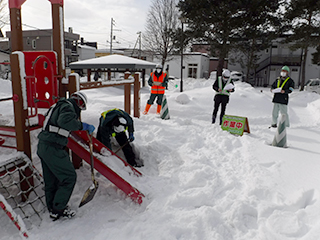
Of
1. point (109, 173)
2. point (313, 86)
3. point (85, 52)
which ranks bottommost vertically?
point (109, 173)

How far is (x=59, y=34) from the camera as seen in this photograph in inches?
156

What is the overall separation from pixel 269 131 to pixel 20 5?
6173 millimetres

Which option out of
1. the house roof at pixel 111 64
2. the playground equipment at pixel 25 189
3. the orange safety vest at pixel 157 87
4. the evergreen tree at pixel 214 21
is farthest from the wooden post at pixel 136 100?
the evergreen tree at pixel 214 21

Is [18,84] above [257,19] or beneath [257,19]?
beneath

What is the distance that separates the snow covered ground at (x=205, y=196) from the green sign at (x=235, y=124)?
45 cm

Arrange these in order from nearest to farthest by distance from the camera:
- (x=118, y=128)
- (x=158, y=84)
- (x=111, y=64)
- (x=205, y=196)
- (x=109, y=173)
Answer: (x=205, y=196), (x=109, y=173), (x=118, y=128), (x=158, y=84), (x=111, y=64)

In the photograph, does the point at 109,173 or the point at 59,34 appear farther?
the point at 59,34

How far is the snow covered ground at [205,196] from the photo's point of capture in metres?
2.64

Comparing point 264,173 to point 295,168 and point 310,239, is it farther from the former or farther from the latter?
point 310,239

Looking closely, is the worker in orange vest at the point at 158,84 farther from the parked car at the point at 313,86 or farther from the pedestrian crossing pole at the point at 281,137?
the parked car at the point at 313,86

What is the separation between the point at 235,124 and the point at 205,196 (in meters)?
3.51

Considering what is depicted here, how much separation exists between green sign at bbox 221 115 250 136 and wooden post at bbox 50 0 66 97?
13.4 feet

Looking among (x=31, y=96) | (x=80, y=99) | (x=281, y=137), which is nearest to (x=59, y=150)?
(x=80, y=99)

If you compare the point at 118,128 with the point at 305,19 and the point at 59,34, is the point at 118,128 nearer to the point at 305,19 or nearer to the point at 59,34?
Result: the point at 59,34
